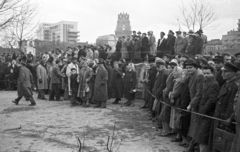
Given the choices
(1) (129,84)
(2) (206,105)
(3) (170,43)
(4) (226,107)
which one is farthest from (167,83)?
(3) (170,43)

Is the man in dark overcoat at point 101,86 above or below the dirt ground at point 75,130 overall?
above

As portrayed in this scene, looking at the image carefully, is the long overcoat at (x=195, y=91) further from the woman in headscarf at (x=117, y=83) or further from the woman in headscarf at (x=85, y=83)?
the woman in headscarf at (x=117, y=83)

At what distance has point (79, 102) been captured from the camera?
1223cm

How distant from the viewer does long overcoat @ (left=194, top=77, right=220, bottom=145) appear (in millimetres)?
4949

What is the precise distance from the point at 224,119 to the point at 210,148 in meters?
0.74

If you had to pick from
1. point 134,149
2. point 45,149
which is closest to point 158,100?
point 134,149

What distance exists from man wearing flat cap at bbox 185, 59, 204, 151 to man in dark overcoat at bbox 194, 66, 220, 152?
0.20 meters

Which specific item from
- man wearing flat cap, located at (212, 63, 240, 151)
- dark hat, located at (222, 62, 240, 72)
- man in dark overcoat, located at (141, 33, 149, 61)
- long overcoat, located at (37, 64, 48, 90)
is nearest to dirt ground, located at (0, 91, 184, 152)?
man wearing flat cap, located at (212, 63, 240, 151)

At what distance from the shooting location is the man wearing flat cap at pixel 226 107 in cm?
423

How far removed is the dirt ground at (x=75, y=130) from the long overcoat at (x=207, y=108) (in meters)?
1.05

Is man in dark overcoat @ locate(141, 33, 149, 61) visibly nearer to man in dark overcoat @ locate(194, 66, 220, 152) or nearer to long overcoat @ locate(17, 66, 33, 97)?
long overcoat @ locate(17, 66, 33, 97)

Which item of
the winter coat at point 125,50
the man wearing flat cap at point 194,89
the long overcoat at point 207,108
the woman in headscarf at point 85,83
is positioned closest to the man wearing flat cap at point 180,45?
the winter coat at point 125,50

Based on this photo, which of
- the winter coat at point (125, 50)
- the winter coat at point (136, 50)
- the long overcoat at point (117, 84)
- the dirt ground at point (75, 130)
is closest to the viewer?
the dirt ground at point (75, 130)

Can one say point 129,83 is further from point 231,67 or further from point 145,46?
point 231,67
